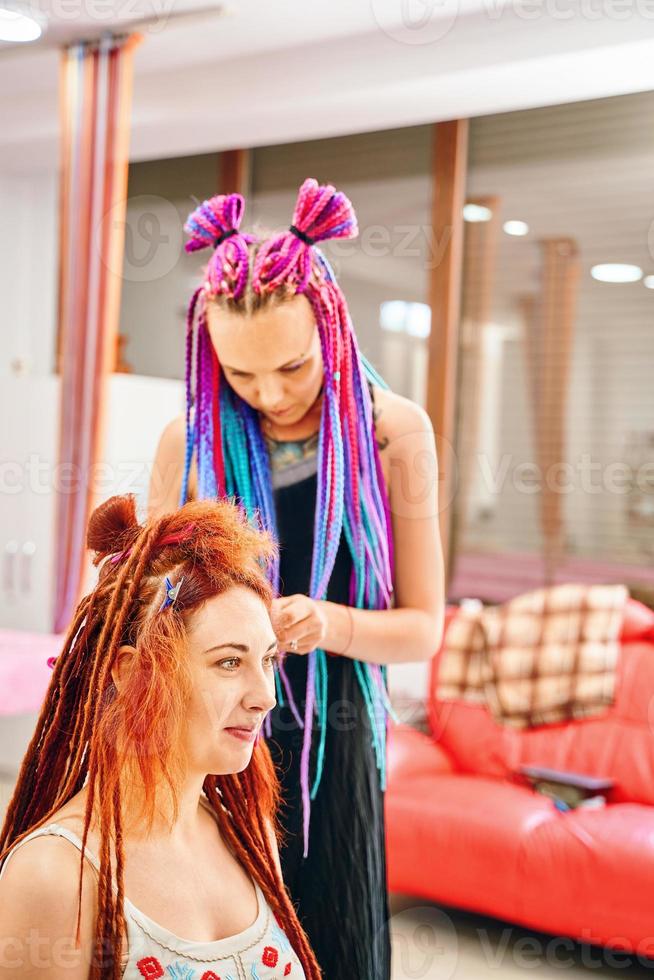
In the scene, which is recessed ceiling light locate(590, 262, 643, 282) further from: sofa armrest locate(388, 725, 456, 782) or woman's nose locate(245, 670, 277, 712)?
woman's nose locate(245, 670, 277, 712)

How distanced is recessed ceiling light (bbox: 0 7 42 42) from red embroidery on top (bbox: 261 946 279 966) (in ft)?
11.3

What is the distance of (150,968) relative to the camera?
0.95 meters

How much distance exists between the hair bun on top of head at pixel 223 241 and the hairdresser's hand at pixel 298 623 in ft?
1.33

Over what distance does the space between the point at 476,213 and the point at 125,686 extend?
3.59m

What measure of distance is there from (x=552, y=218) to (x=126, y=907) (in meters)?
3.60

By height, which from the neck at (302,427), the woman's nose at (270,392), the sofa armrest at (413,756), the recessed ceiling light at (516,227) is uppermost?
the recessed ceiling light at (516,227)

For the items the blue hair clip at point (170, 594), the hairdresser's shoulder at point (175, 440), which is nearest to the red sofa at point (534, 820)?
the hairdresser's shoulder at point (175, 440)

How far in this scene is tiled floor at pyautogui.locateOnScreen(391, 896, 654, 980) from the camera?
282 cm

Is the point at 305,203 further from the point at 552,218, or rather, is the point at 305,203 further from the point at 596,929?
the point at 552,218

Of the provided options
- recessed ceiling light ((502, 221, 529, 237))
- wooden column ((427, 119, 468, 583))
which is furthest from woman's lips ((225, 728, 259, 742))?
recessed ceiling light ((502, 221, 529, 237))

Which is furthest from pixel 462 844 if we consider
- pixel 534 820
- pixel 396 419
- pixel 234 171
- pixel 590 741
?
pixel 234 171

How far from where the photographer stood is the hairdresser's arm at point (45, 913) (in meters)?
0.87

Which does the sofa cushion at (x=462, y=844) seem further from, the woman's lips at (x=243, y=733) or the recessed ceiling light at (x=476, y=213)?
the recessed ceiling light at (x=476, y=213)

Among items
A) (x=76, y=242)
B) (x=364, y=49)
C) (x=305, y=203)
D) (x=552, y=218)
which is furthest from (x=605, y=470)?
(x=305, y=203)
